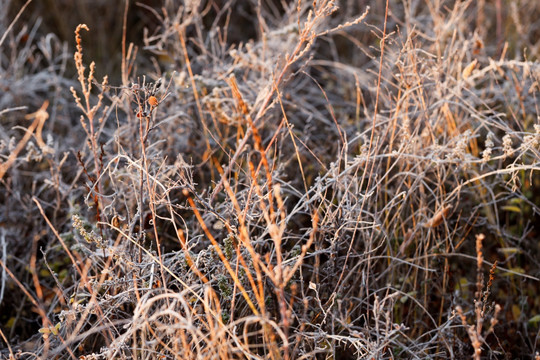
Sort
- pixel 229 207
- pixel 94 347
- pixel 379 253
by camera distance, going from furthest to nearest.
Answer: pixel 379 253
pixel 94 347
pixel 229 207

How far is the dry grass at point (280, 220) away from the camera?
138 centimetres

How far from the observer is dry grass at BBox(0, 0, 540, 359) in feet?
4.52

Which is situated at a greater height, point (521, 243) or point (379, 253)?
point (379, 253)

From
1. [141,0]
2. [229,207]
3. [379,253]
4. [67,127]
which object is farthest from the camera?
[141,0]

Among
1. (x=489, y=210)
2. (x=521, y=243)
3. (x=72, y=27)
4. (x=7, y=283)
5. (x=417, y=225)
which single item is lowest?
(x=521, y=243)

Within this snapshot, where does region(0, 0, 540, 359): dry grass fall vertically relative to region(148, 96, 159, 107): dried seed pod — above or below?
A: below

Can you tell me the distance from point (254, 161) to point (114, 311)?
2.96 ft

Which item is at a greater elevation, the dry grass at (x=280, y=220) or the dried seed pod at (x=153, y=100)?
the dried seed pod at (x=153, y=100)

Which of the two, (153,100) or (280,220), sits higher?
(153,100)

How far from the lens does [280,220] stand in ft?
5.61

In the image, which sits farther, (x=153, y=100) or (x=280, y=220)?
(x=280, y=220)

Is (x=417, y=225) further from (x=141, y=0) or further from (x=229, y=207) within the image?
(x=141, y=0)

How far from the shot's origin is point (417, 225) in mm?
1719

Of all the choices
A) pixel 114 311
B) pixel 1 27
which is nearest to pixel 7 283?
pixel 114 311
